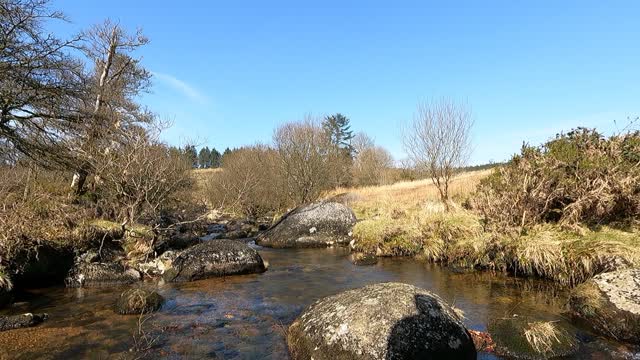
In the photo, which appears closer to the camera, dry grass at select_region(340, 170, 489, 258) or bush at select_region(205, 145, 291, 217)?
dry grass at select_region(340, 170, 489, 258)

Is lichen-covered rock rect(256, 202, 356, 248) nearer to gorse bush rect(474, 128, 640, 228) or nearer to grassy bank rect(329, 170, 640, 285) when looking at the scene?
grassy bank rect(329, 170, 640, 285)

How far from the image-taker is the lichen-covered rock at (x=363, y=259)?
1230 centimetres

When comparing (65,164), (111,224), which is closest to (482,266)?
(111,224)

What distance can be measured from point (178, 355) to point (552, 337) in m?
5.19

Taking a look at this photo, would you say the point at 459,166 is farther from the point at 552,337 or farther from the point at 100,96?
the point at 100,96

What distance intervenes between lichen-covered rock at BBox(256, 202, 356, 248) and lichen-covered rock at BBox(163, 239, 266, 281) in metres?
4.83

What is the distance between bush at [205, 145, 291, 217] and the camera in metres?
24.5

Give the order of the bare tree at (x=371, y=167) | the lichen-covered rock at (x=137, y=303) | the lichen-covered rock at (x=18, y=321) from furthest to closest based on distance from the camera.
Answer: the bare tree at (x=371, y=167), the lichen-covered rock at (x=137, y=303), the lichen-covered rock at (x=18, y=321)

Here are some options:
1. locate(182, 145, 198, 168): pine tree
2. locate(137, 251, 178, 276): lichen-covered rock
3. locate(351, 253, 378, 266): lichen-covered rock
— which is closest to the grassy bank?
locate(351, 253, 378, 266): lichen-covered rock

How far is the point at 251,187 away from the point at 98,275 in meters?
14.3

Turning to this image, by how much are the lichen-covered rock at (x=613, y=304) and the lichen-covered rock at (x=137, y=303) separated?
24.7 ft

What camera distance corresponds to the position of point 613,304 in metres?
6.28

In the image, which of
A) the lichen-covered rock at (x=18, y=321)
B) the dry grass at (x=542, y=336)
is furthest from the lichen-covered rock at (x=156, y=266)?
the dry grass at (x=542, y=336)

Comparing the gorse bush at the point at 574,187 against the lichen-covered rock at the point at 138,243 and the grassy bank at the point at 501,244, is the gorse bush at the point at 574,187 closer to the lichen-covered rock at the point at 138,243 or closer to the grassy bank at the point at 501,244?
the grassy bank at the point at 501,244
